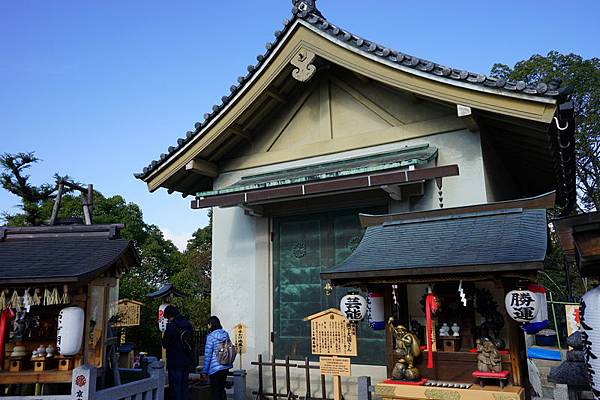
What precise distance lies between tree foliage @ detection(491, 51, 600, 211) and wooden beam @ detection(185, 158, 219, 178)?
65.4 feet

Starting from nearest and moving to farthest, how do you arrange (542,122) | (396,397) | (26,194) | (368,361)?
(396,397) → (542,122) → (368,361) → (26,194)

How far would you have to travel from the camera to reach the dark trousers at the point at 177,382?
7.89 metres

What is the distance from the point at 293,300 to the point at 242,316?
124 centimetres

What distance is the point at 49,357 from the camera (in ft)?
23.2

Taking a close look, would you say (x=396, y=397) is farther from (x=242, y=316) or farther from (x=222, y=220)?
(x=222, y=220)

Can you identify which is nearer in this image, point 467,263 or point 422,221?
point 467,263

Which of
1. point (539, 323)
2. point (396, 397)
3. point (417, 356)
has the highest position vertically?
point (539, 323)

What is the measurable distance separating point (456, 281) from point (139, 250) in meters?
20.1

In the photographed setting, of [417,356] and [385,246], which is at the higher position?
[385,246]

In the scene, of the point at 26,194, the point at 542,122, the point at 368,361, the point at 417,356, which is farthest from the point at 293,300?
the point at 26,194

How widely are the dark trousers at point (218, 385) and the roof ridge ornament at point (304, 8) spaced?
6.79 m

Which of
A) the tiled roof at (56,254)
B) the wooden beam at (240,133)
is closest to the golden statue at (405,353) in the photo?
the tiled roof at (56,254)

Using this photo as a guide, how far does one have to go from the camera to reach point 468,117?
304 inches

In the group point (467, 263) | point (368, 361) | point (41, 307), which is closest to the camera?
point (467, 263)
